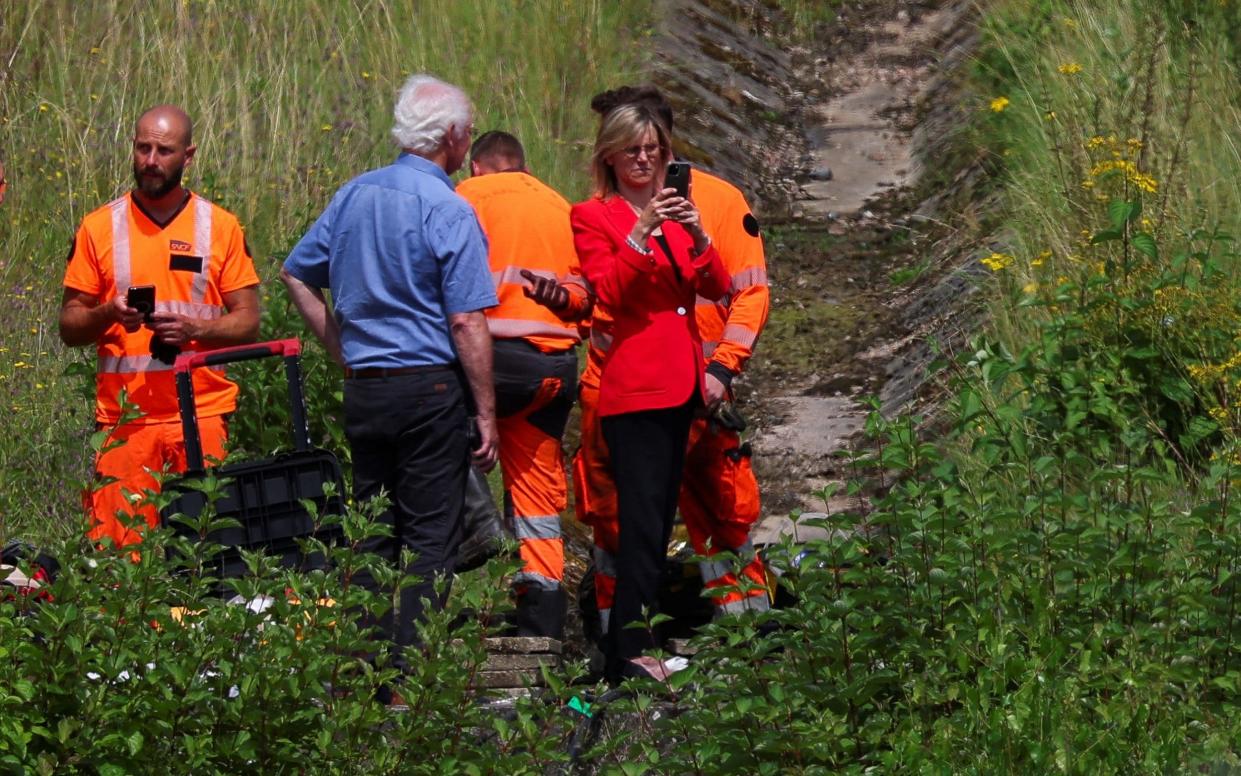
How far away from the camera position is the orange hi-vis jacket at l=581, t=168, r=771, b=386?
7.20 m

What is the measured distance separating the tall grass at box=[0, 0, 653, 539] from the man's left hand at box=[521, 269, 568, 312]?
1.78 metres

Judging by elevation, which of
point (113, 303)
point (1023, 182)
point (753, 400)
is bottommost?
point (753, 400)

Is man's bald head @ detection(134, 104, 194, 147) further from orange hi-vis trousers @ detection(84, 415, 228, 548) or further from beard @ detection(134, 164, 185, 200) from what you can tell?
orange hi-vis trousers @ detection(84, 415, 228, 548)

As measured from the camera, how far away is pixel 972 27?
18219mm

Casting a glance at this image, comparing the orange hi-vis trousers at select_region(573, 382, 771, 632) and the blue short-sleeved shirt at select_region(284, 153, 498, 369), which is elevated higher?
the blue short-sleeved shirt at select_region(284, 153, 498, 369)

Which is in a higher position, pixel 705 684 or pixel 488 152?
pixel 488 152

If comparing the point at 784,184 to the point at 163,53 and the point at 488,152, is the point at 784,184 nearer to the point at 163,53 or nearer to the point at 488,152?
the point at 163,53

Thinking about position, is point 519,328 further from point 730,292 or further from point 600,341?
point 730,292

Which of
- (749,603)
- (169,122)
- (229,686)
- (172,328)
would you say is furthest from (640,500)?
(229,686)

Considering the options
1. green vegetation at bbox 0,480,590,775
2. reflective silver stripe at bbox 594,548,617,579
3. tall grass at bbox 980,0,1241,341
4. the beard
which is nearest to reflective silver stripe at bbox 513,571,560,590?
reflective silver stripe at bbox 594,548,617,579

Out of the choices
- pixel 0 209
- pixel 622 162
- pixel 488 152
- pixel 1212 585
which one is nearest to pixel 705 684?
pixel 1212 585

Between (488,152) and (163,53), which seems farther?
(163,53)

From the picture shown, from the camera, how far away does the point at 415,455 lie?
22.0 ft

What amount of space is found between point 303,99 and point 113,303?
17.2 feet
